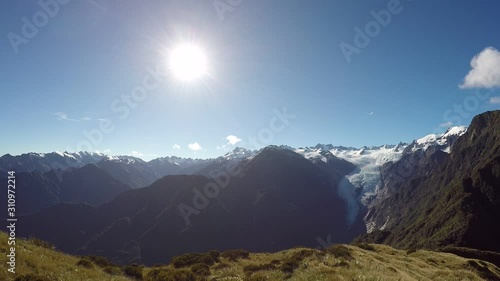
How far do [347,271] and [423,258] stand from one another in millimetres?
26406

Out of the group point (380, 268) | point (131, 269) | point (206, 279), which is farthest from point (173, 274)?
point (380, 268)

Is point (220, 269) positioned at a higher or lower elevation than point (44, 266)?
lower

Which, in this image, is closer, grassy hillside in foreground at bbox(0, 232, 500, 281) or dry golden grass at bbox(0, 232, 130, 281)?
dry golden grass at bbox(0, 232, 130, 281)

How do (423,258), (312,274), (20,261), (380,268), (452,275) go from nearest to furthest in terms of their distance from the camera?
(20,261), (312,274), (380,268), (452,275), (423,258)

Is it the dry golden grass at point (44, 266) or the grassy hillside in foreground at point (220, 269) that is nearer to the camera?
the dry golden grass at point (44, 266)

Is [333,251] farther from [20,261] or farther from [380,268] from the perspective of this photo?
[20,261]

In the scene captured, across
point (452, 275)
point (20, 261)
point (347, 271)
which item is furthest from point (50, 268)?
point (452, 275)

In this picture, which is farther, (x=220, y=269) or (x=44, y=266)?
(x=220, y=269)

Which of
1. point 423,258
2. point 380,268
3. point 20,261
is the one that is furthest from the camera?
point 423,258

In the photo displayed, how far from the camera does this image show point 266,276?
24844 mm

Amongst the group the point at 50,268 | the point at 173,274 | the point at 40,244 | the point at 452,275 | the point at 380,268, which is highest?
the point at 40,244

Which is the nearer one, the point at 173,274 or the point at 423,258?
the point at 173,274

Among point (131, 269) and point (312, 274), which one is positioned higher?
point (131, 269)

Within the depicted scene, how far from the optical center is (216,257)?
33969 mm
